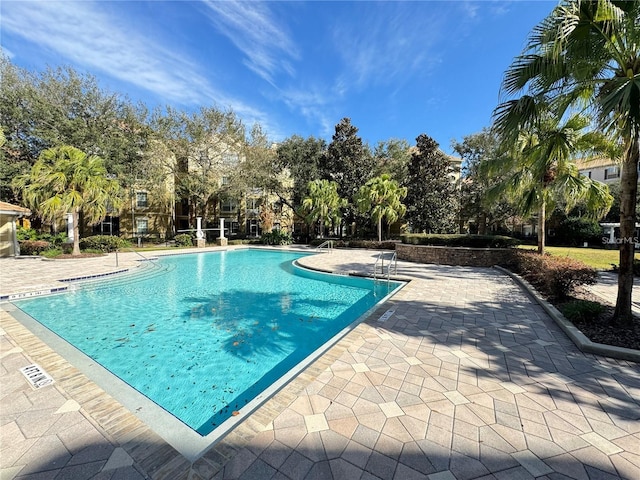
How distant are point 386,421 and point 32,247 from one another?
70.0 ft

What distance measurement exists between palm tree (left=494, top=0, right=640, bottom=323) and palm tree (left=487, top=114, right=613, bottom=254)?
0.48 m

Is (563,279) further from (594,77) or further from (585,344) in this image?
(594,77)

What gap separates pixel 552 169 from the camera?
391 inches

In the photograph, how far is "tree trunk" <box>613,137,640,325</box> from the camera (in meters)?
4.34

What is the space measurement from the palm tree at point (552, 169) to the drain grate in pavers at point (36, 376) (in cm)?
754

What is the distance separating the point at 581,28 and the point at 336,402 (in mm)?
6113

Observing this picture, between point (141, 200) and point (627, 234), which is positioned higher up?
point (141, 200)

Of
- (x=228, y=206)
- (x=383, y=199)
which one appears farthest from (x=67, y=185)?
(x=228, y=206)

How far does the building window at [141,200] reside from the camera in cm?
2574

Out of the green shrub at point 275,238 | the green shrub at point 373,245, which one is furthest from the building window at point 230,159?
the green shrub at point 373,245

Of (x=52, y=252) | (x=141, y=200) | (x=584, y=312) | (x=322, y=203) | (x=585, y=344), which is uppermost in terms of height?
(x=141, y=200)

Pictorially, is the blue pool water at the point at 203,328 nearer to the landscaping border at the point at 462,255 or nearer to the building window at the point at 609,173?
the landscaping border at the point at 462,255

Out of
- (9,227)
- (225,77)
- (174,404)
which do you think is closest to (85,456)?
(174,404)

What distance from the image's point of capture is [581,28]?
4.00 m
